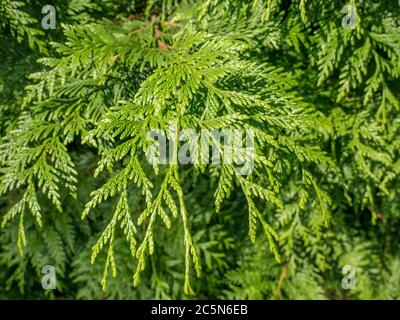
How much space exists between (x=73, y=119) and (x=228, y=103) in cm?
76

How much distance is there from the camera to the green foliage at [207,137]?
1748mm

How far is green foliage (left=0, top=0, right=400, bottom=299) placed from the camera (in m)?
1.75

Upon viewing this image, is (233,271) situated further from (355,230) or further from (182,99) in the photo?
(182,99)

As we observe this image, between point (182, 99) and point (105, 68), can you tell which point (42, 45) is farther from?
point (182, 99)

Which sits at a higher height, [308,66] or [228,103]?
[308,66]

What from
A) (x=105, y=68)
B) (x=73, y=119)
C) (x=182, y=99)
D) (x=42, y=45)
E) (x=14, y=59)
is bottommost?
(x=182, y=99)

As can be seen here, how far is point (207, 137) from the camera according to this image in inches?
66.8

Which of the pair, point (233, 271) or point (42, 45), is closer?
point (42, 45)

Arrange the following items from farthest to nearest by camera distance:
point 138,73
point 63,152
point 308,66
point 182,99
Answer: point 308,66 → point 138,73 → point 63,152 → point 182,99

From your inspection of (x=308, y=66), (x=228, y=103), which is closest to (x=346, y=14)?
(x=308, y=66)

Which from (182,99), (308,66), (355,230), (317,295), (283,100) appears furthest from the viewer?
(355,230)

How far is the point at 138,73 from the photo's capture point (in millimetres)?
2219

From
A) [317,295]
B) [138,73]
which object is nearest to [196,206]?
[317,295]

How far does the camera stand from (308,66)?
2.64 m
